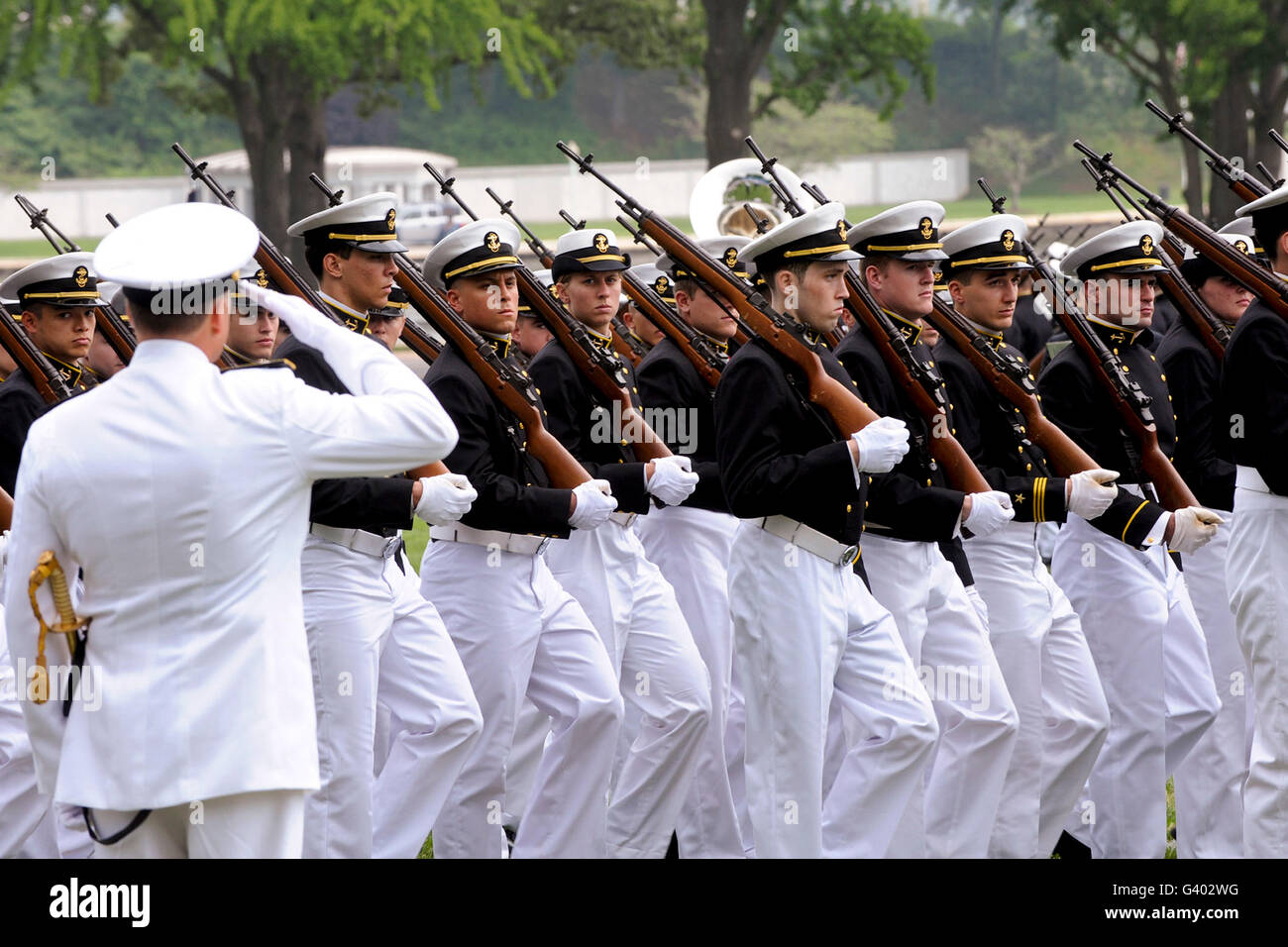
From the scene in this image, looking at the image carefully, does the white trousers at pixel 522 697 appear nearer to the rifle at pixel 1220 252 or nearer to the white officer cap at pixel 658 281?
the white officer cap at pixel 658 281

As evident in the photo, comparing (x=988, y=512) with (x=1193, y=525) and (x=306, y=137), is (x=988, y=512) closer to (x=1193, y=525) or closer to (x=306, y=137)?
(x=1193, y=525)

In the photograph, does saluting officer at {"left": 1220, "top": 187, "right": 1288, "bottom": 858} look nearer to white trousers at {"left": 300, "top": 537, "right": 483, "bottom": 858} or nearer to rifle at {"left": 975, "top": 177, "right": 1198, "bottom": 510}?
rifle at {"left": 975, "top": 177, "right": 1198, "bottom": 510}

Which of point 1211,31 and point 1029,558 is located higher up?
point 1211,31

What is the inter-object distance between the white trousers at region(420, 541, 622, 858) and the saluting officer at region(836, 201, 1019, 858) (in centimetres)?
101

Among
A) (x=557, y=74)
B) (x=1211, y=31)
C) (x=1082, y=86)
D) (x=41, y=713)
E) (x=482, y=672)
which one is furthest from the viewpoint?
(x=1082, y=86)

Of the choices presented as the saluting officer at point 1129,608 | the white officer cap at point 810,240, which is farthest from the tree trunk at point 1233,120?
the white officer cap at point 810,240

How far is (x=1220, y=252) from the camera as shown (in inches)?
257

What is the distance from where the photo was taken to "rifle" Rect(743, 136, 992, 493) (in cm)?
624

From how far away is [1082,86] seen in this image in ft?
224

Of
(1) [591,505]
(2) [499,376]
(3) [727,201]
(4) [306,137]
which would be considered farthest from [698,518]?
(4) [306,137]

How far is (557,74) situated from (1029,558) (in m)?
20.5
